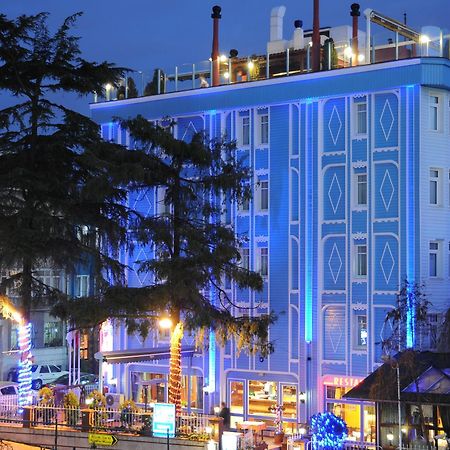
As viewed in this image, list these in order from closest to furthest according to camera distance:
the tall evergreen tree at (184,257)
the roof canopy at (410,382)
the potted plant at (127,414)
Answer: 1. the roof canopy at (410,382)
2. the tall evergreen tree at (184,257)
3. the potted plant at (127,414)

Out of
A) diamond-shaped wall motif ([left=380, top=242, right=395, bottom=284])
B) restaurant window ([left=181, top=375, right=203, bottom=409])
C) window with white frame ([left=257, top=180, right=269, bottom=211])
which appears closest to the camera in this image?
diamond-shaped wall motif ([left=380, top=242, right=395, bottom=284])

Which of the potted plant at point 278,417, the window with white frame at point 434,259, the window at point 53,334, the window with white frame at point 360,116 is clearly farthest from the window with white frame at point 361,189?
the window at point 53,334

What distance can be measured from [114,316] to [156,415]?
144 inches

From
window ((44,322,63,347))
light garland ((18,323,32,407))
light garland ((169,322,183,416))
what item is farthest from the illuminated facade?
window ((44,322,63,347))

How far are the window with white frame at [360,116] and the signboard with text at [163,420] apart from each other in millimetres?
12616

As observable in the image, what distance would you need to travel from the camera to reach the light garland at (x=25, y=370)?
38250 mm

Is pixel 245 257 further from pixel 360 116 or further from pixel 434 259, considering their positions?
pixel 434 259

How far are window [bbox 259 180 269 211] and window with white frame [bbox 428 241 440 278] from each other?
6.82m

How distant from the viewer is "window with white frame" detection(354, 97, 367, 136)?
3828 cm

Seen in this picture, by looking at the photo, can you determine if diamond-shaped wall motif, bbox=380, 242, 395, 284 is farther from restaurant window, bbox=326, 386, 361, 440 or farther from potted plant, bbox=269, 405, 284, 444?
potted plant, bbox=269, 405, 284, 444

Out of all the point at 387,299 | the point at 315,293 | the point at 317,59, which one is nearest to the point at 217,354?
the point at 315,293

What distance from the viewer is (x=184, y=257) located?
34.4m

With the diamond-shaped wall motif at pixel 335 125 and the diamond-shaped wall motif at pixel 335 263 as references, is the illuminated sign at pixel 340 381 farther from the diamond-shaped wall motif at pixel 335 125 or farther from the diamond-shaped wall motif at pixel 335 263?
the diamond-shaped wall motif at pixel 335 125

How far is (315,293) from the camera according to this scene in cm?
3872
